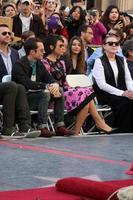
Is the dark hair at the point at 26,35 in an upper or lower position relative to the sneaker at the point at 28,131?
upper

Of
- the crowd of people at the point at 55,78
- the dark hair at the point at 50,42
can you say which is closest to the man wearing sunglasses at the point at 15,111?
the crowd of people at the point at 55,78

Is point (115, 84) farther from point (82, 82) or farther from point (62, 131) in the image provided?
point (62, 131)

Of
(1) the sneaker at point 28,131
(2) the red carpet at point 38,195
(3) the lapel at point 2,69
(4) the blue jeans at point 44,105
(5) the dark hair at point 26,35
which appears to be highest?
(5) the dark hair at point 26,35

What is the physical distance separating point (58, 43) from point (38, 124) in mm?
1502

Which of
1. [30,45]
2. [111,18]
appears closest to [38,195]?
[30,45]

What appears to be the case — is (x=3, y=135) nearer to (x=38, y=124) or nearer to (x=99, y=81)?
(x=38, y=124)

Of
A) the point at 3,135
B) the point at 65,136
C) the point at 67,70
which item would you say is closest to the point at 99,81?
the point at 67,70

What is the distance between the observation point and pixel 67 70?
11.4m

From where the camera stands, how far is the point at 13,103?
31.7ft

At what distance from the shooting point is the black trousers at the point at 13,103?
960 centimetres

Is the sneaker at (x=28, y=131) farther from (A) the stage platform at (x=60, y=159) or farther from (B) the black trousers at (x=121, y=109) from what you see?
(B) the black trousers at (x=121, y=109)

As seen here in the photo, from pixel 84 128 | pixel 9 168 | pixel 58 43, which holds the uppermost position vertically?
pixel 58 43

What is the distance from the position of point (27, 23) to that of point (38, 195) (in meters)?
7.74

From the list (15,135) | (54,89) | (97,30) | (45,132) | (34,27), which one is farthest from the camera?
(97,30)
